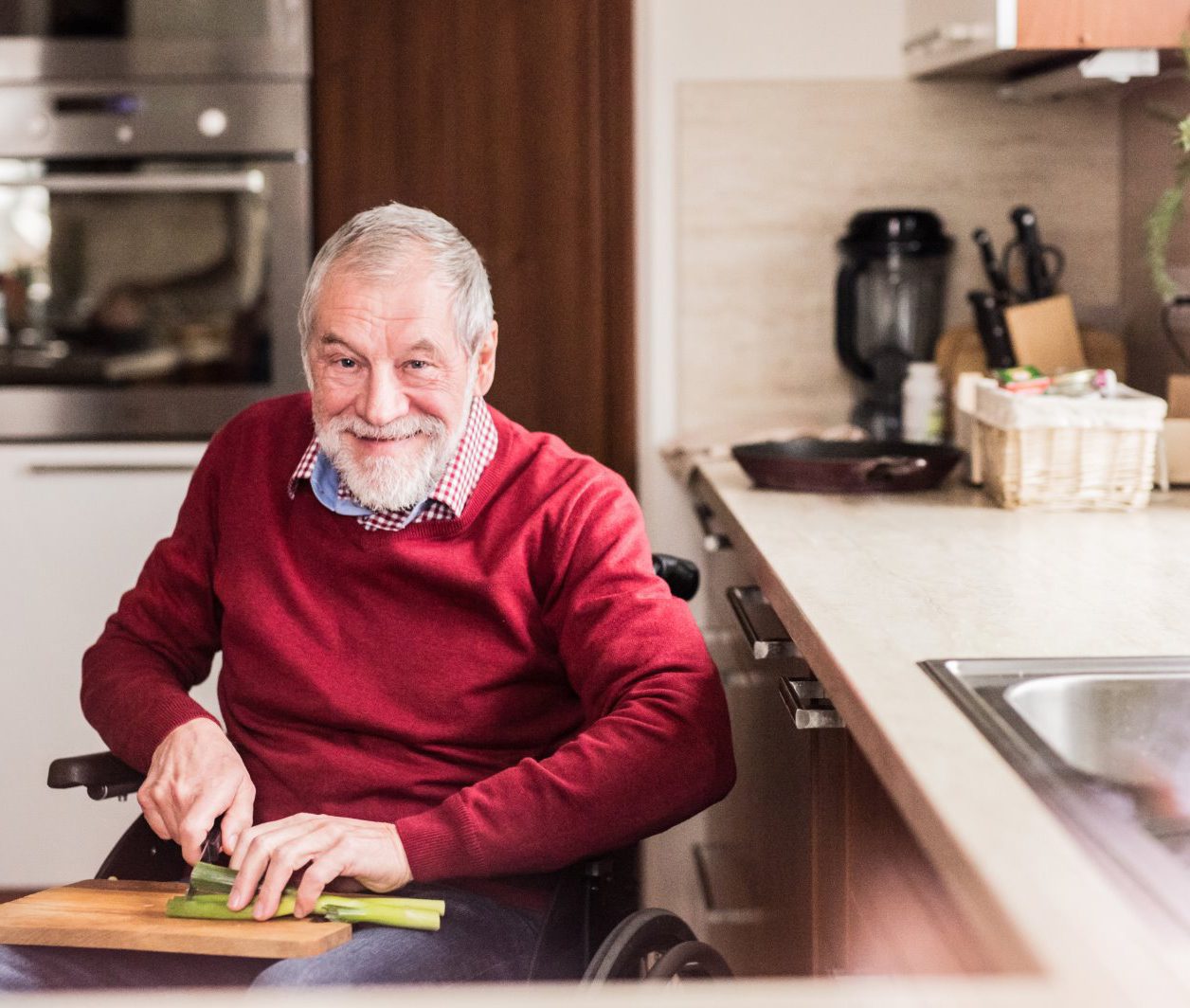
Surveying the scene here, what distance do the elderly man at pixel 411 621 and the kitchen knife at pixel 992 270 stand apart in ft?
3.93

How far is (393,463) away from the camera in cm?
163

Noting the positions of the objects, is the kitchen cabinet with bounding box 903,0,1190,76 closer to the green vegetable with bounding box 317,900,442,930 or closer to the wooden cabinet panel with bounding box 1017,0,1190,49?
the wooden cabinet panel with bounding box 1017,0,1190,49

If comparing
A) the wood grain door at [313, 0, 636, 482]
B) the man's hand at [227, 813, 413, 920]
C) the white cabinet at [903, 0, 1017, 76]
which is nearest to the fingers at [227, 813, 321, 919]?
the man's hand at [227, 813, 413, 920]

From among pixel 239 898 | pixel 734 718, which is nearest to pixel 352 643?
pixel 239 898

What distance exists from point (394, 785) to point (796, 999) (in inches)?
39.0

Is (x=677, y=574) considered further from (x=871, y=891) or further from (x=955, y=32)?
(x=955, y=32)

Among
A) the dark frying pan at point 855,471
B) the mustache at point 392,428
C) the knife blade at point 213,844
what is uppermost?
the mustache at point 392,428

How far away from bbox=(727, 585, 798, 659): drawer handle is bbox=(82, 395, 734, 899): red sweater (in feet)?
0.45

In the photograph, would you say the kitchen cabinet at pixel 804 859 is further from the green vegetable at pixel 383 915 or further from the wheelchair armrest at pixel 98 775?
the wheelchair armrest at pixel 98 775

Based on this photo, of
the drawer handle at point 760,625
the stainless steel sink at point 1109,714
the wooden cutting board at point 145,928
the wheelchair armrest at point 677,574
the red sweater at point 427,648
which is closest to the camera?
the stainless steel sink at point 1109,714

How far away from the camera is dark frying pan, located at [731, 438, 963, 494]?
218 cm

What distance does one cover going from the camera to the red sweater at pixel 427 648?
5.03 feet

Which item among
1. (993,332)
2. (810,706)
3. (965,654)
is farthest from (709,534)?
(965,654)

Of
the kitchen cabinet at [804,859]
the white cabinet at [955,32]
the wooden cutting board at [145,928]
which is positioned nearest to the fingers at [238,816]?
the wooden cutting board at [145,928]
